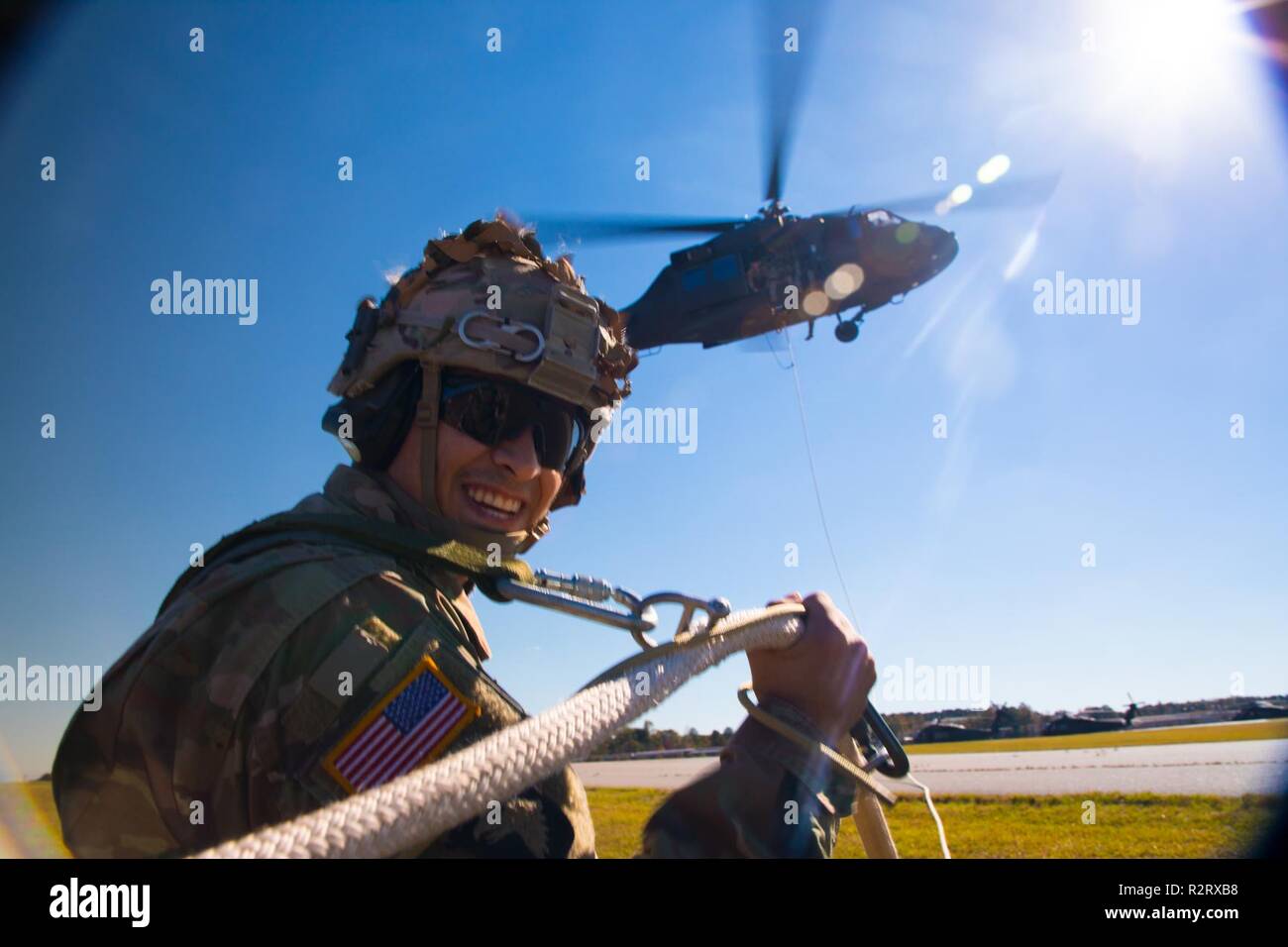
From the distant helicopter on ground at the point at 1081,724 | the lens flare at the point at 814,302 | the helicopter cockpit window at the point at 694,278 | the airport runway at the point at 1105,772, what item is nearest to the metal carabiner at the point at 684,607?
the airport runway at the point at 1105,772

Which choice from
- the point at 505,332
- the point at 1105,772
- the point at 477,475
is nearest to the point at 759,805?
the point at 477,475

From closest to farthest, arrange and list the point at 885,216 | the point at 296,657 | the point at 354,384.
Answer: the point at 296,657 < the point at 354,384 < the point at 885,216

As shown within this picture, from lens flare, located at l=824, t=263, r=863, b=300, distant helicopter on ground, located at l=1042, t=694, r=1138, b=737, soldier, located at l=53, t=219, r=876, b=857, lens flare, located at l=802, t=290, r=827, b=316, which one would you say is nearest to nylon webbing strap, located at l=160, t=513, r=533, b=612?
soldier, located at l=53, t=219, r=876, b=857

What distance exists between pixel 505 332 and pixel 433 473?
48 centimetres

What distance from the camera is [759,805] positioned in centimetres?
173

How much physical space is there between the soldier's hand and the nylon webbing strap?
0.67 m

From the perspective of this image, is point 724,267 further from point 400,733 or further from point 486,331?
point 400,733

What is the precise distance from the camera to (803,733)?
6.13 ft

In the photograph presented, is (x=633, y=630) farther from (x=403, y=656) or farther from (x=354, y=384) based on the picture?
(x=354, y=384)

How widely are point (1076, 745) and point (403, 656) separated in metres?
22.7

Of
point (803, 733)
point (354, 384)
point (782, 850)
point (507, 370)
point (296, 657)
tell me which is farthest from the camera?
point (354, 384)

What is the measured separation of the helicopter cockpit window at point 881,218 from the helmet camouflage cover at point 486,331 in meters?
15.2

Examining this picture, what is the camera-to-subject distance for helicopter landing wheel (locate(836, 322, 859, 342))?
16844 millimetres
